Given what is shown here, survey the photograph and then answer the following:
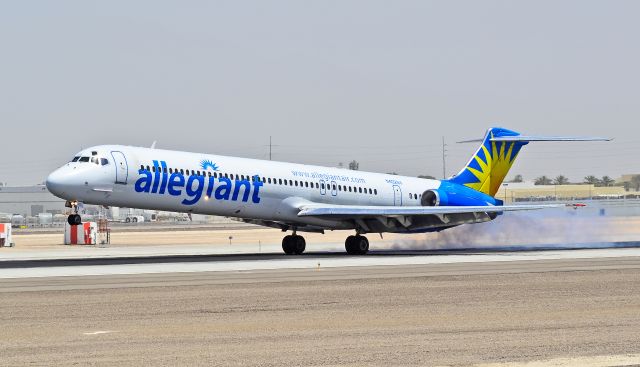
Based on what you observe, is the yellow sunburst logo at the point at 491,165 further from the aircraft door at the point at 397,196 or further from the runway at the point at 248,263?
the runway at the point at 248,263

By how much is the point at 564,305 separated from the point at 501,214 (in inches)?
1233

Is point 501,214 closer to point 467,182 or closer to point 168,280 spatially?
point 467,182

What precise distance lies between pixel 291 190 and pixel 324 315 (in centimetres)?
2558

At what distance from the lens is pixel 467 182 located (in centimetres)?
5494

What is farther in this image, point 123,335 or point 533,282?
point 533,282

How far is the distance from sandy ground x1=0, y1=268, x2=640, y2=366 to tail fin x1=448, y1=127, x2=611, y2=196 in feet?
85.2

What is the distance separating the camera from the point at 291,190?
153 feet

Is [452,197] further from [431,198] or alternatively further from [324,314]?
[324,314]

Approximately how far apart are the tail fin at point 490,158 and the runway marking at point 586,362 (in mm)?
39572

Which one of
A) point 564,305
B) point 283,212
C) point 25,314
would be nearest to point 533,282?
point 564,305

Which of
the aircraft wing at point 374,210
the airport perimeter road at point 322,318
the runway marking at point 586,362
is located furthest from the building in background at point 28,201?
the runway marking at point 586,362

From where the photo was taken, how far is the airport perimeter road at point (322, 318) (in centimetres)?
1588

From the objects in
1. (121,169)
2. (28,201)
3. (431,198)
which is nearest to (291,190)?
(121,169)

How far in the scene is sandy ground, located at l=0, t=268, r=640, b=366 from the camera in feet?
51.5
